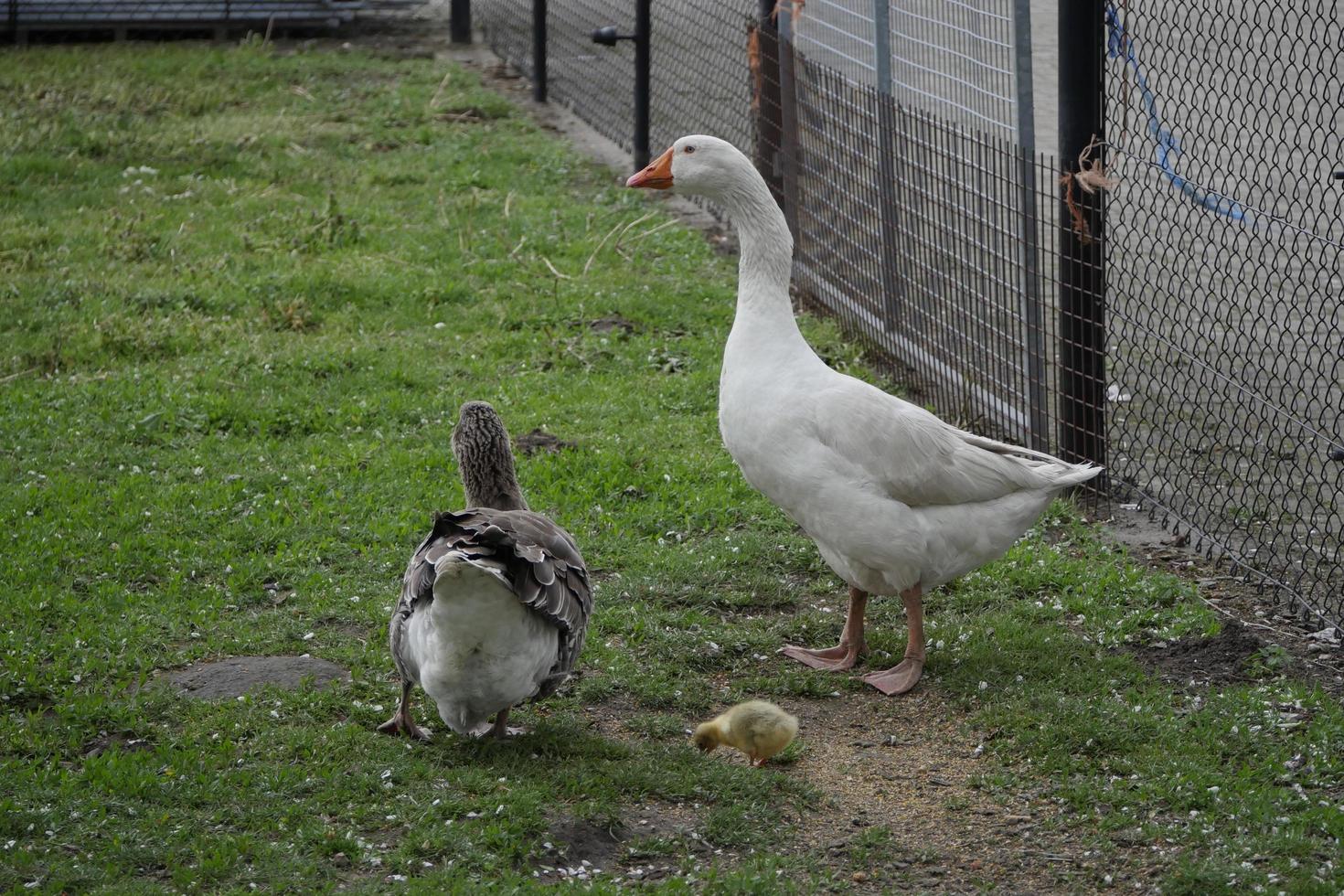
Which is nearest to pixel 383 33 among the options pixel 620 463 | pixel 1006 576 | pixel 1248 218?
pixel 1248 218

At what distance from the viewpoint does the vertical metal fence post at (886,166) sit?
8336 millimetres

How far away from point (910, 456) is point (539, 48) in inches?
428

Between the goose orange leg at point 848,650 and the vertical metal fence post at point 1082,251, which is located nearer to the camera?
the goose orange leg at point 848,650

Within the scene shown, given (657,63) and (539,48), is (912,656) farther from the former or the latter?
(539,48)

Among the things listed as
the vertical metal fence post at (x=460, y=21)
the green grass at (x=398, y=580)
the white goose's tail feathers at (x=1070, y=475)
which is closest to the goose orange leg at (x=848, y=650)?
the green grass at (x=398, y=580)

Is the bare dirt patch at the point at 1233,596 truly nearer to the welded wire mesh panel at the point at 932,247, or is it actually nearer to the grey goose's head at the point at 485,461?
the welded wire mesh panel at the point at 932,247

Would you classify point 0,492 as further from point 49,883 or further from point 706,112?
point 706,112

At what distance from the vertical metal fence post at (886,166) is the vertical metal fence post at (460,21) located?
10.2 m

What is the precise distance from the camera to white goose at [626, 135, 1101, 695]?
534cm

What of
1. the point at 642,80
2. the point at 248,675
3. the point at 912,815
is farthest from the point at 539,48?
the point at 912,815

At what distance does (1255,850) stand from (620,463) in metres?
3.81

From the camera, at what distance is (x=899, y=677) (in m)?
5.52

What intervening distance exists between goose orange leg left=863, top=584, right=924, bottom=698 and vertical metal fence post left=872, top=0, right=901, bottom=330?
11.0ft

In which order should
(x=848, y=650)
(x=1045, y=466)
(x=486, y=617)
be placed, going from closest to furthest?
1. (x=486, y=617)
2. (x=1045, y=466)
3. (x=848, y=650)
